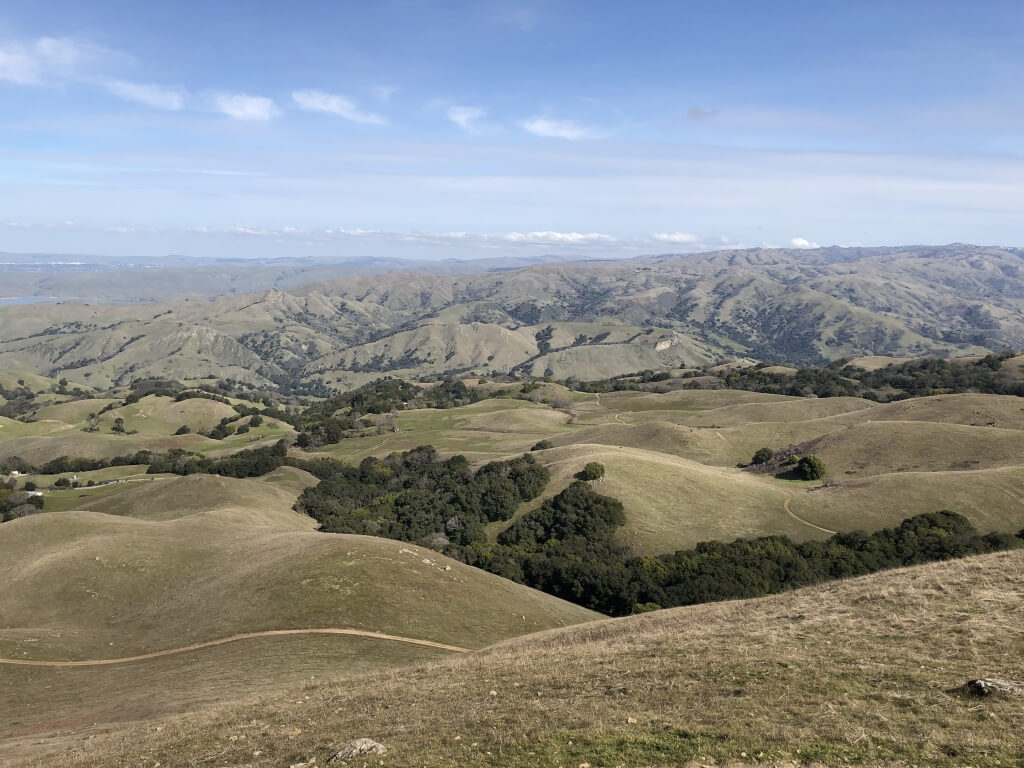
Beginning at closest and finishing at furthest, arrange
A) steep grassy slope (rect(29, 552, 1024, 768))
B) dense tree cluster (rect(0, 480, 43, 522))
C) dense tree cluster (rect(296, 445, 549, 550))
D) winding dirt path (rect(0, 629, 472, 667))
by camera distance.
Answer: steep grassy slope (rect(29, 552, 1024, 768)), winding dirt path (rect(0, 629, 472, 667)), dense tree cluster (rect(296, 445, 549, 550)), dense tree cluster (rect(0, 480, 43, 522))

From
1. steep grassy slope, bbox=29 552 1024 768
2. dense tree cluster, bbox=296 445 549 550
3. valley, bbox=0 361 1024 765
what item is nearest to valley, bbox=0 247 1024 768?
steep grassy slope, bbox=29 552 1024 768

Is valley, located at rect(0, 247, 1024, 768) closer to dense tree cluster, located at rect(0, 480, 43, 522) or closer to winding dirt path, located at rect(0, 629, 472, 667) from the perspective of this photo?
winding dirt path, located at rect(0, 629, 472, 667)

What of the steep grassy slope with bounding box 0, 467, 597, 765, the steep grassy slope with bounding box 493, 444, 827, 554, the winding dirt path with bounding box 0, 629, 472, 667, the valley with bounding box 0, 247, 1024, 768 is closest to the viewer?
the valley with bounding box 0, 247, 1024, 768

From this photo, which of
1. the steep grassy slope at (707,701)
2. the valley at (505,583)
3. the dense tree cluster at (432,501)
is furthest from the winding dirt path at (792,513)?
the steep grassy slope at (707,701)

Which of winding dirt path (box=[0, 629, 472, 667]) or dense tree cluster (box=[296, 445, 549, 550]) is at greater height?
winding dirt path (box=[0, 629, 472, 667])

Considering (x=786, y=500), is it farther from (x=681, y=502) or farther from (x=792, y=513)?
(x=681, y=502)

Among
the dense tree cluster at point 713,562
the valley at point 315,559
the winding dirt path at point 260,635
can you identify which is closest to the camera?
the valley at point 315,559

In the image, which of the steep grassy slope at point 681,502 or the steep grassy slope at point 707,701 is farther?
the steep grassy slope at point 681,502

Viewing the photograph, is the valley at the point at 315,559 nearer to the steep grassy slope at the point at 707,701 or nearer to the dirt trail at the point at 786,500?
the dirt trail at the point at 786,500


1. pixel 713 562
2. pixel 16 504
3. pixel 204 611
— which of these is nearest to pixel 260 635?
pixel 204 611

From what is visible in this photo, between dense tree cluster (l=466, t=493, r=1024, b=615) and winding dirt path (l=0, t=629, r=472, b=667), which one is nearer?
winding dirt path (l=0, t=629, r=472, b=667)
